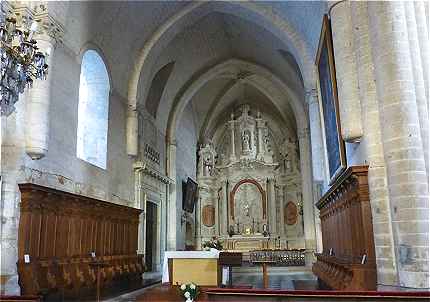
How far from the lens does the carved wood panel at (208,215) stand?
72.6 feet

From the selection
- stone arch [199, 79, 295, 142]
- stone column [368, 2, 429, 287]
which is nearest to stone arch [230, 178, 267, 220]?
stone arch [199, 79, 295, 142]

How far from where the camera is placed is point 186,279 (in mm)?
9695

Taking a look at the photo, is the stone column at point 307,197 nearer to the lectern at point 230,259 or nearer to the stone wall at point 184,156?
the stone wall at point 184,156

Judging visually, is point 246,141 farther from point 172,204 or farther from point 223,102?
point 172,204

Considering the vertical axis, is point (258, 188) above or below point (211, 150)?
below

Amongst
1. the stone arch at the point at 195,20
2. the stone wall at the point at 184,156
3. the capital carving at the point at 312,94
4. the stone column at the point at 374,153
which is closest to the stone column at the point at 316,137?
the capital carving at the point at 312,94

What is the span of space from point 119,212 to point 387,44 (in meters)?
8.49

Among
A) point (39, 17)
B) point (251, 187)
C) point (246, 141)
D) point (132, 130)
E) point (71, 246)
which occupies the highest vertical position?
point (246, 141)

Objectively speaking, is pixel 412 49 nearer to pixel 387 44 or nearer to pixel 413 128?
pixel 387 44

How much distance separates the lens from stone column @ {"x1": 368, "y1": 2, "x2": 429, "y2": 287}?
5551mm

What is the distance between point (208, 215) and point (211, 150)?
3398 mm

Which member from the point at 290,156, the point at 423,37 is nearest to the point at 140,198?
the point at 290,156

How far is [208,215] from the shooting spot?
2228 centimetres

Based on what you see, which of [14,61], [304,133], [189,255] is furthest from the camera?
[304,133]
